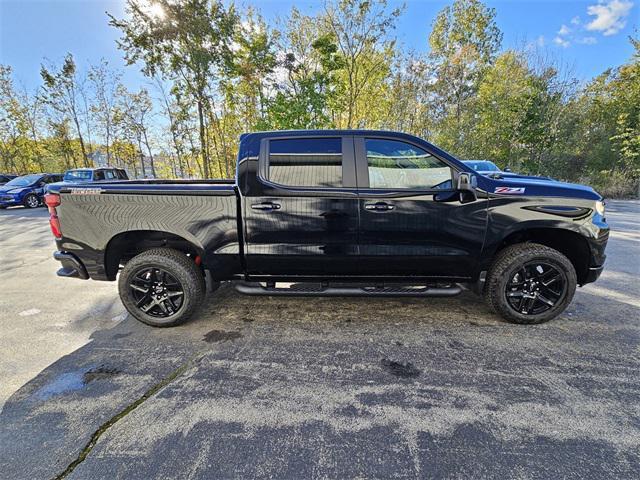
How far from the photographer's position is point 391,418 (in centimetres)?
190

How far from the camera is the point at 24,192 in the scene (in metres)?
13.0

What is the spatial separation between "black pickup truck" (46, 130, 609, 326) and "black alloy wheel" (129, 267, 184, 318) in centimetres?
1

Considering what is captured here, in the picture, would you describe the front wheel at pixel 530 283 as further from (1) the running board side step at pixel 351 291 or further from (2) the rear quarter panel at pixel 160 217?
(2) the rear quarter panel at pixel 160 217

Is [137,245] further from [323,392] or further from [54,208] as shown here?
[323,392]

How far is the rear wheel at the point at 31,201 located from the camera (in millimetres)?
13172

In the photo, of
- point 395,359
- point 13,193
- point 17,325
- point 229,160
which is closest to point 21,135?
point 13,193

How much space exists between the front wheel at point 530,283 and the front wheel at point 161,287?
9.83 feet

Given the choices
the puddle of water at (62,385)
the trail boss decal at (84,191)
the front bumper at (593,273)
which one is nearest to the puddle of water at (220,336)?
the puddle of water at (62,385)

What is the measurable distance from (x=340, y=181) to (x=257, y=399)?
194 cm

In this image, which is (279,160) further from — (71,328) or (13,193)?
(13,193)

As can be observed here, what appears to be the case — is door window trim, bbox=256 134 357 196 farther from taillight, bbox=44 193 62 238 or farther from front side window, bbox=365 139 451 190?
taillight, bbox=44 193 62 238

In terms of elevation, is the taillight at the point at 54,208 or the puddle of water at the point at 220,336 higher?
the taillight at the point at 54,208

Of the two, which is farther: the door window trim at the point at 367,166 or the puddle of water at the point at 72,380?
the door window trim at the point at 367,166

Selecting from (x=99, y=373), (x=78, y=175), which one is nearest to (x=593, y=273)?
(x=99, y=373)
